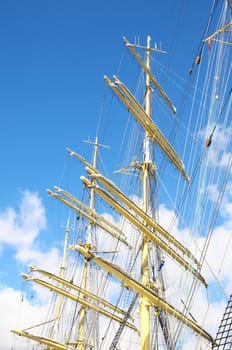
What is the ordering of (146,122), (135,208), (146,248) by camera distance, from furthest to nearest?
(146,122), (146,248), (135,208)

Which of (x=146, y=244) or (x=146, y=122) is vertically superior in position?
(x=146, y=122)

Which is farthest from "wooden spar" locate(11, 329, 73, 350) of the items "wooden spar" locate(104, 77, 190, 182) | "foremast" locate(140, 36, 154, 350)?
"wooden spar" locate(104, 77, 190, 182)

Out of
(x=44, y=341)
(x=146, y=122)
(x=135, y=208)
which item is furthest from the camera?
(x=44, y=341)

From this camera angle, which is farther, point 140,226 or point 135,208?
point 140,226

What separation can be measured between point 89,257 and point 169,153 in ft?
26.5

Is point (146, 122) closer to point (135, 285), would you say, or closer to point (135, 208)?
point (135, 208)

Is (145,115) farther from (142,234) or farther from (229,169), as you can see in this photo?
(229,169)

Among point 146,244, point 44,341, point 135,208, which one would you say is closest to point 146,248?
point 146,244

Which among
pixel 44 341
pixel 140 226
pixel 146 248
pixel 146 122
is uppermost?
pixel 146 122

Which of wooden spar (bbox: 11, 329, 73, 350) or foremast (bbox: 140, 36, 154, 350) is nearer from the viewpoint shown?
foremast (bbox: 140, 36, 154, 350)

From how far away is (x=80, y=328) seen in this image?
29.3 m

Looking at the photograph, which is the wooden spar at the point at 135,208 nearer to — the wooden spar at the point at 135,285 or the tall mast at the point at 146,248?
the tall mast at the point at 146,248

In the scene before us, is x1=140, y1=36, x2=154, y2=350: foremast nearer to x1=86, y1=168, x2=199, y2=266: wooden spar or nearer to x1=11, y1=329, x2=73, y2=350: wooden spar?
x1=86, y1=168, x2=199, y2=266: wooden spar

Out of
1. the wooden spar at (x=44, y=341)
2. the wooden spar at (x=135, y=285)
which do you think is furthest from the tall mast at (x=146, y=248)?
the wooden spar at (x=44, y=341)
